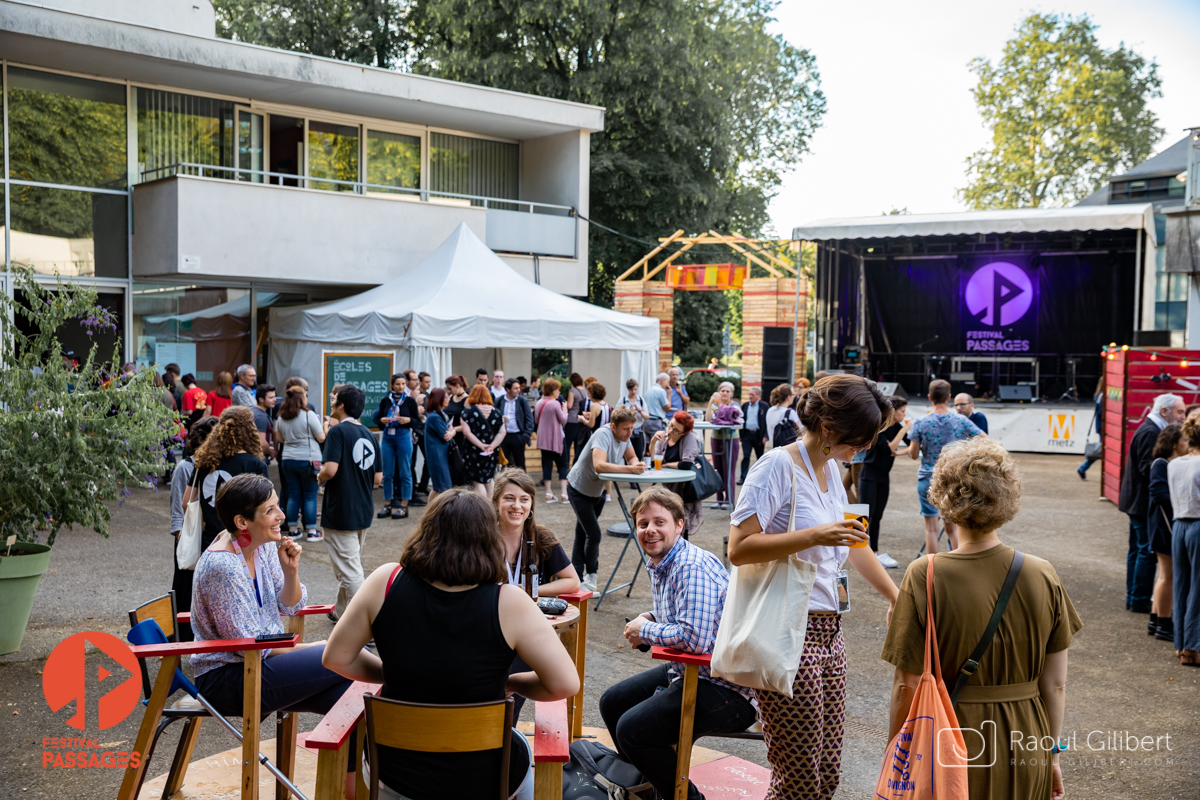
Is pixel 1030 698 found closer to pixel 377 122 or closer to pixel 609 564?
pixel 609 564

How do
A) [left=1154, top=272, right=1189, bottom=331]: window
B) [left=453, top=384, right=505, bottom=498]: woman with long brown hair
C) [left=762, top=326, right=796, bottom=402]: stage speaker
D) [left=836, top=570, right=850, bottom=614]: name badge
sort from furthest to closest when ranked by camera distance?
A: [left=762, top=326, right=796, bottom=402]: stage speaker
[left=1154, top=272, right=1189, bottom=331]: window
[left=453, top=384, right=505, bottom=498]: woman with long brown hair
[left=836, top=570, right=850, bottom=614]: name badge

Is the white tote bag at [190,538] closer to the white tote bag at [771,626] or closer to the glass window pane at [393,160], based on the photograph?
the white tote bag at [771,626]

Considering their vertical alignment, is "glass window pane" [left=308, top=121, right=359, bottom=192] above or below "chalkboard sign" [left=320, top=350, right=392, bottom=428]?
above

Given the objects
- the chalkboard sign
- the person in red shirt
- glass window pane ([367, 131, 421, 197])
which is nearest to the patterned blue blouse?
the person in red shirt

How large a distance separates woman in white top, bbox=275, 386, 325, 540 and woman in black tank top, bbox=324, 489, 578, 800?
6942 mm

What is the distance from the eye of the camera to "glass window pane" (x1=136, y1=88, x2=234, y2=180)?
591 inches

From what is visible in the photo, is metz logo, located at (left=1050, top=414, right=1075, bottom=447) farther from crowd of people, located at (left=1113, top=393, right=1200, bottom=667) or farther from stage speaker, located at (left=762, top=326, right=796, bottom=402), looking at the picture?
crowd of people, located at (left=1113, top=393, right=1200, bottom=667)

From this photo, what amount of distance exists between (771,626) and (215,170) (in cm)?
1553

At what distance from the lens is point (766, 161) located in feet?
120

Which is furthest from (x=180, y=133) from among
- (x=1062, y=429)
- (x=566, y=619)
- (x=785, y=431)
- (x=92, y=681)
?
(x=1062, y=429)

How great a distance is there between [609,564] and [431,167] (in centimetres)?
1199

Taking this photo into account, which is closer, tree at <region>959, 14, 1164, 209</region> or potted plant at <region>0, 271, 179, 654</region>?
potted plant at <region>0, 271, 179, 654</region>

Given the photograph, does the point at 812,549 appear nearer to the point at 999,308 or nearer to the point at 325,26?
the point at 999,308

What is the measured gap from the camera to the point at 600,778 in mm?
3688
